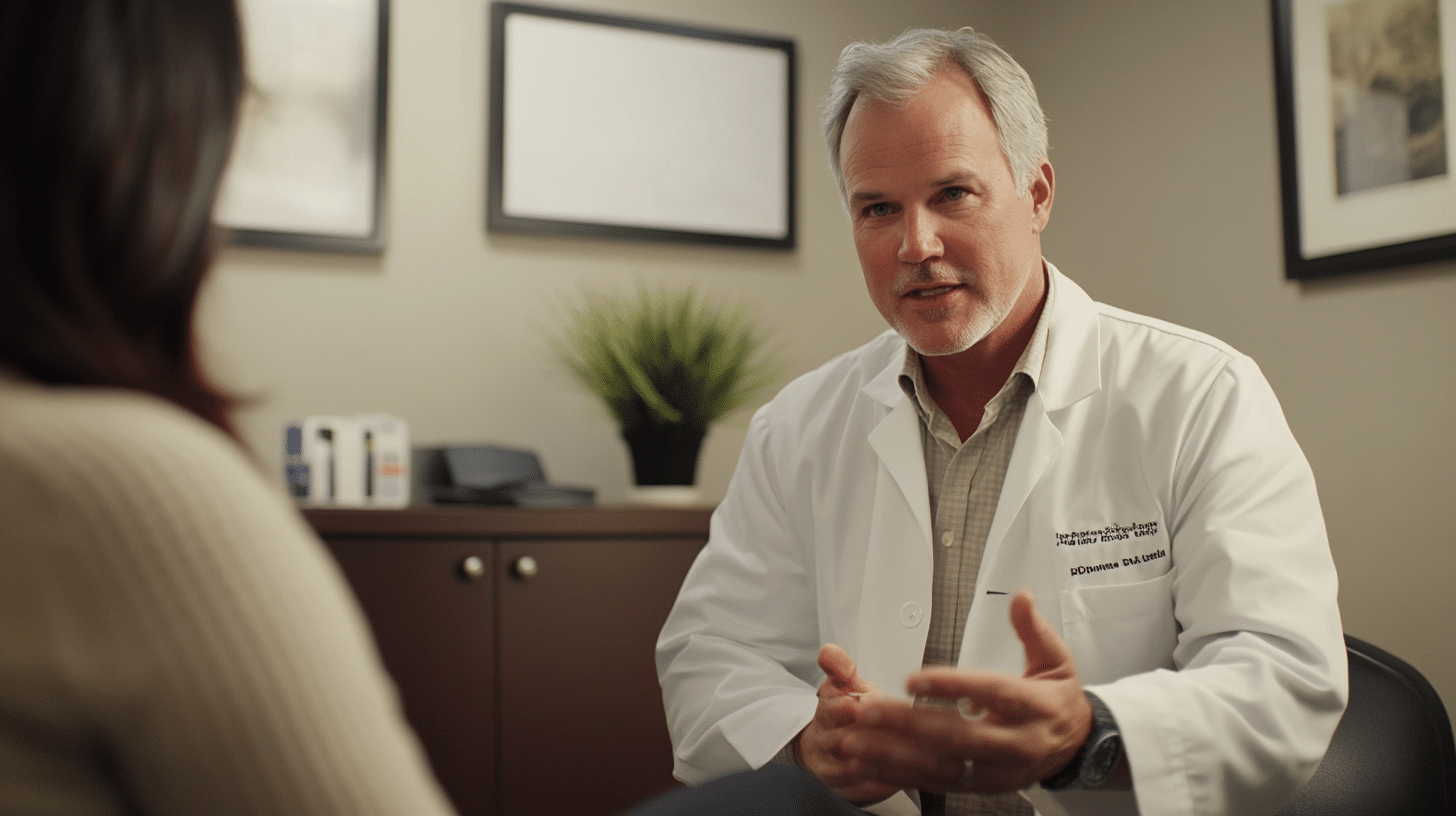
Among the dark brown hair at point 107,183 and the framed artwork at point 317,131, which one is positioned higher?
the framed artwork at point 317,131

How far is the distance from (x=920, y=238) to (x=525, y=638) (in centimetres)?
108

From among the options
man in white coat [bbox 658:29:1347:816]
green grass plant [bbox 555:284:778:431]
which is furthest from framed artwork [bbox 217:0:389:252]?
man in white coat [bbox 658:29:1347:816]

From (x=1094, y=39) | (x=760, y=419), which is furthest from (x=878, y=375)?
(x=1094, y=39)

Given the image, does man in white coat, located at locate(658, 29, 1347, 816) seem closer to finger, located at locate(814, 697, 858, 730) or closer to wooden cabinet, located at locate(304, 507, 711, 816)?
finger, located at locate(814, 697, 858, 730)

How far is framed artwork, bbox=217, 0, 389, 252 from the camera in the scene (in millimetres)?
2309

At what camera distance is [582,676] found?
2.00 metres

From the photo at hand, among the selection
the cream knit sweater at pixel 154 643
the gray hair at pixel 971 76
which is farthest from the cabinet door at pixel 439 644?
the cream knit sweater at pixel 154 643

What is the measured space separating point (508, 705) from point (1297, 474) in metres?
1.40

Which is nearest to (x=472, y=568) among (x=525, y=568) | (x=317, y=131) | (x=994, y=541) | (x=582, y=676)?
(x=525, y=568)

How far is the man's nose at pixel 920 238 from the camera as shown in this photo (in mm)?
1437

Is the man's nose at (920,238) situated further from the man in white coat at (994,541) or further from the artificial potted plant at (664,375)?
the artificial potted plant at (664,375)

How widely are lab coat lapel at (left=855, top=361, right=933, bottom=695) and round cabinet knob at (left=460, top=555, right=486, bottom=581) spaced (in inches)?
33.1

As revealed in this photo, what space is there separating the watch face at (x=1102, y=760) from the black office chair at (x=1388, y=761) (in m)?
0.32

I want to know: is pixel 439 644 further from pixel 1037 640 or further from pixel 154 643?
pixel 154 643
